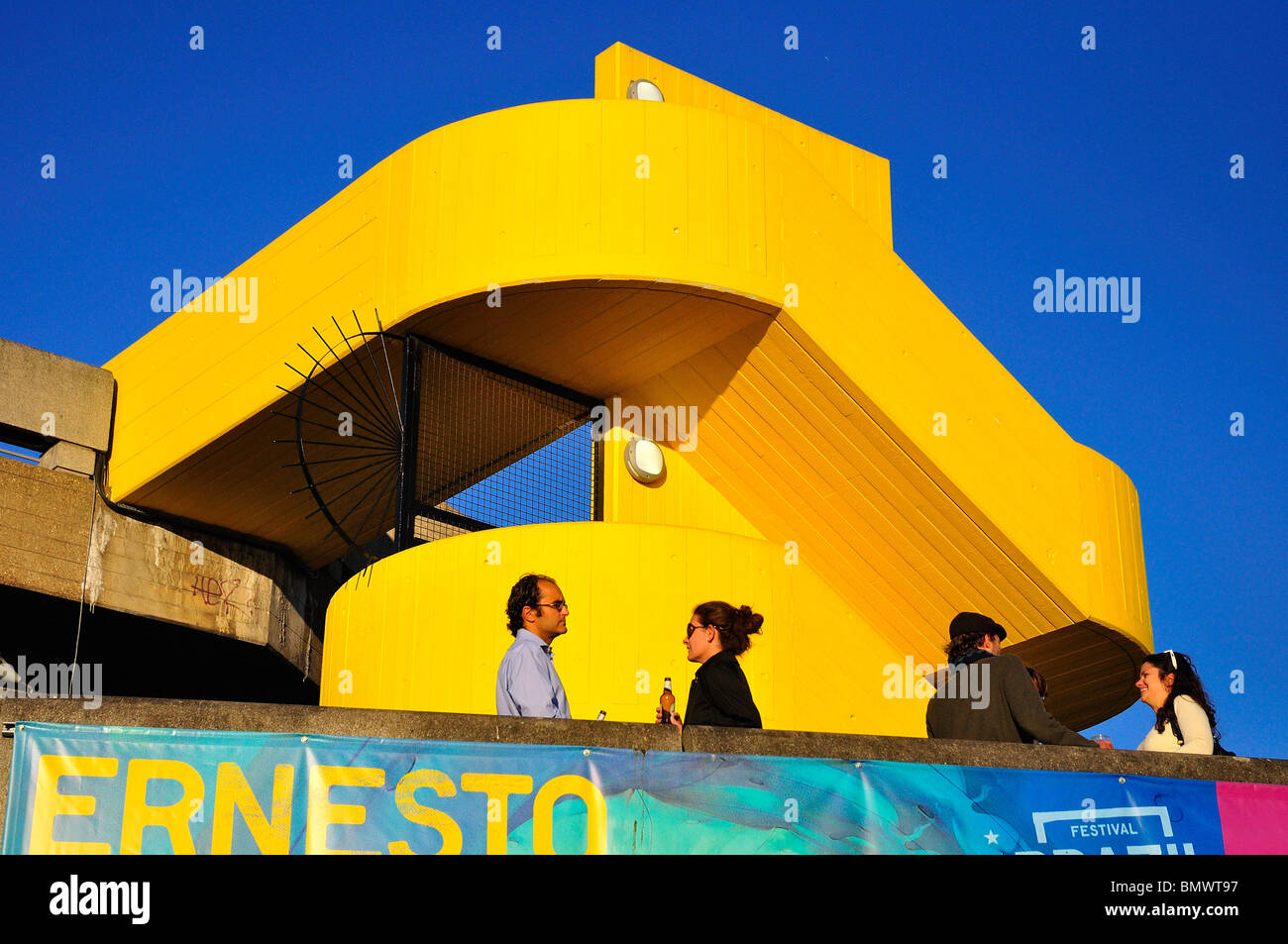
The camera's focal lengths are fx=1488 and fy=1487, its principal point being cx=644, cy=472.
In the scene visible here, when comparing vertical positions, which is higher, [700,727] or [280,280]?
[280,280]

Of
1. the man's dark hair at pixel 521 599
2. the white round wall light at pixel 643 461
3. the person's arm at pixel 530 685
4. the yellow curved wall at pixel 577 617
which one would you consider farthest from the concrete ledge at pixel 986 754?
the white round wall light at pixel 643 461

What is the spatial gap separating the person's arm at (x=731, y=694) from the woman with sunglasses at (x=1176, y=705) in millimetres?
2512

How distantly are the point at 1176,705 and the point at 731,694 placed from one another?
9.07ft

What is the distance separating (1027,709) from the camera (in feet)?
24.5

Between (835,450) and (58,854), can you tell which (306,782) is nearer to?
(58,854)

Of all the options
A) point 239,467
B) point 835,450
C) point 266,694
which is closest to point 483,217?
point 835,450

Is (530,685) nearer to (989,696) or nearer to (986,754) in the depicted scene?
(986,754)

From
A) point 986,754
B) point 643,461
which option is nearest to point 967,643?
point 986,754

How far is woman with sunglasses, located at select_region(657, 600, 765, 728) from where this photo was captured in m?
7.11

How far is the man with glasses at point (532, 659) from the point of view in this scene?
7.11 meters

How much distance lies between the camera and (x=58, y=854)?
5.34m

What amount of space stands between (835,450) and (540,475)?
2.45 meters

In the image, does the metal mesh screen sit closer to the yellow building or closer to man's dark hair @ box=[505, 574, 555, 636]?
the yellow building

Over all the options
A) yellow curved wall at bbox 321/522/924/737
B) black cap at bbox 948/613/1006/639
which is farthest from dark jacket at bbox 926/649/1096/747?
yellow curved wall at bbox 321/522/924/737
